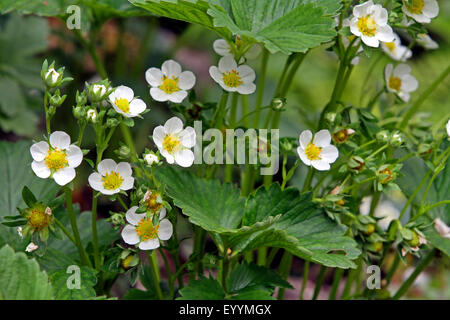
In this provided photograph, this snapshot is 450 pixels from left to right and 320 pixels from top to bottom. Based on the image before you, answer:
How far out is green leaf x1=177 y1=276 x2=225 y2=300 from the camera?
2.53 feet

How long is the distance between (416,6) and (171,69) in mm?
362

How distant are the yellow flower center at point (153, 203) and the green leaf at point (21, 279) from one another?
15 centimetres

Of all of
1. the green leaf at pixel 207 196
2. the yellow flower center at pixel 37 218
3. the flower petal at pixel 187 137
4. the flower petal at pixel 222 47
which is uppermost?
the flower petal at pixel 222 47

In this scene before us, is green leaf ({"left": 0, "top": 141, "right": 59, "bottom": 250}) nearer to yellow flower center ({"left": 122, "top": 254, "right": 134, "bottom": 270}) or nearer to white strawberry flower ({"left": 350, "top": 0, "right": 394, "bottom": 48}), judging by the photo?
yellow flower center ({"left": 122, "top": 254, "right": 134, "bottom": 270})

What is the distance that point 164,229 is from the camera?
730 mm

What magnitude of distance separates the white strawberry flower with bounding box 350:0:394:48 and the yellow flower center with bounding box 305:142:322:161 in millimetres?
158

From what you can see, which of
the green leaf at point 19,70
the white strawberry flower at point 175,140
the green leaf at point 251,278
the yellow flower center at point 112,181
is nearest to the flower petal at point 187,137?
the white strawberry flower at point 175,140

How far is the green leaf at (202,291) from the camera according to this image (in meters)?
0.77

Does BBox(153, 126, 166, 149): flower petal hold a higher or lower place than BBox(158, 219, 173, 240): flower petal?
higher

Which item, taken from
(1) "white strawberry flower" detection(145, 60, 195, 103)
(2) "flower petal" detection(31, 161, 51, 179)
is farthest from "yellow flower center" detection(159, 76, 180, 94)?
(2) "flower petal" detection(31, 161, 51, 179)

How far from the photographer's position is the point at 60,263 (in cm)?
82

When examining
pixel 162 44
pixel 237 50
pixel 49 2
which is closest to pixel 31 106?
pixel 49 2

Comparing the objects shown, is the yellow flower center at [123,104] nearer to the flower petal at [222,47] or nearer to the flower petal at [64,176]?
the flower petal at [64,176]

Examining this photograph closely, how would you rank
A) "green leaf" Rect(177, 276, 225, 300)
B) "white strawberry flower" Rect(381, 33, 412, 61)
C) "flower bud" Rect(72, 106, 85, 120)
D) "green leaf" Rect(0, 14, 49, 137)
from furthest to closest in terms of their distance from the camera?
"green leaf" Rect(0, 14, 49, 137), "white strawberry flower" Rect(381, 33, 412, 61), "green leaf" Rect(177, 276, 225, 300), "flower bud" Rect(72, 106, 85, 120)
